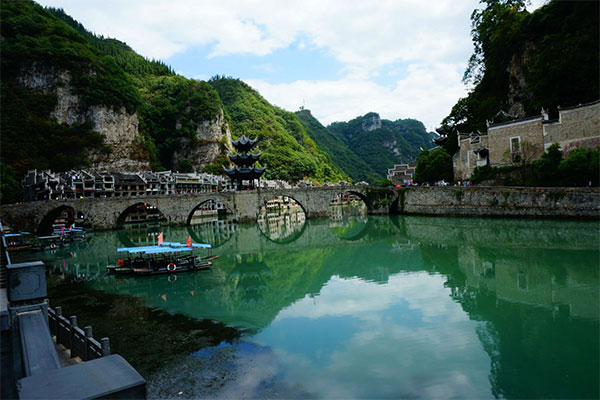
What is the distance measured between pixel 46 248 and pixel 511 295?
2819cm

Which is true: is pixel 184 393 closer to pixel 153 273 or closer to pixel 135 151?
pixel 153 273

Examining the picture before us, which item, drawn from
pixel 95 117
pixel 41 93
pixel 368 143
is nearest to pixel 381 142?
pixel 368 143

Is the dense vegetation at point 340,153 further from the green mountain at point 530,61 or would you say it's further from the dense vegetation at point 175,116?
the green mountain at point 530,61

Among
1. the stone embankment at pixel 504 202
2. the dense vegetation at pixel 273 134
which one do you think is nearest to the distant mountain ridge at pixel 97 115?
the dense vegetation at pixel 273 134

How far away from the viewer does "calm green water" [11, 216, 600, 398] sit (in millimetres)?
6660

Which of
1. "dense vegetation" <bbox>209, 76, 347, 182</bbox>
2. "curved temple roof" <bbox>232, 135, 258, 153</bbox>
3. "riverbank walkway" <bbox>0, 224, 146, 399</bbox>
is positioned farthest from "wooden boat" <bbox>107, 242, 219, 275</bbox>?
"dense vegetation" <bbox>209, 76, 347, 182</bbox>

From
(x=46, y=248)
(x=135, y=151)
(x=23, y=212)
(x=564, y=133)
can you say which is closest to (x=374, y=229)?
(x=564, y=133)

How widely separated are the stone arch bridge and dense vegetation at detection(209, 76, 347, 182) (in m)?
41.8

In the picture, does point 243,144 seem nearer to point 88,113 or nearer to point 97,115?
point 97,115

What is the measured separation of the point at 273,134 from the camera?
9169cm

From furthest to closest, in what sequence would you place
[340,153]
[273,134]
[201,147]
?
[340,153] < [273,134] < [201,147]

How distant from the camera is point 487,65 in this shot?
3750cm

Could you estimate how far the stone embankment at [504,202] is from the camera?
2342 centimetres

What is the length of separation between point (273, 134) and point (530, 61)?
217ft
